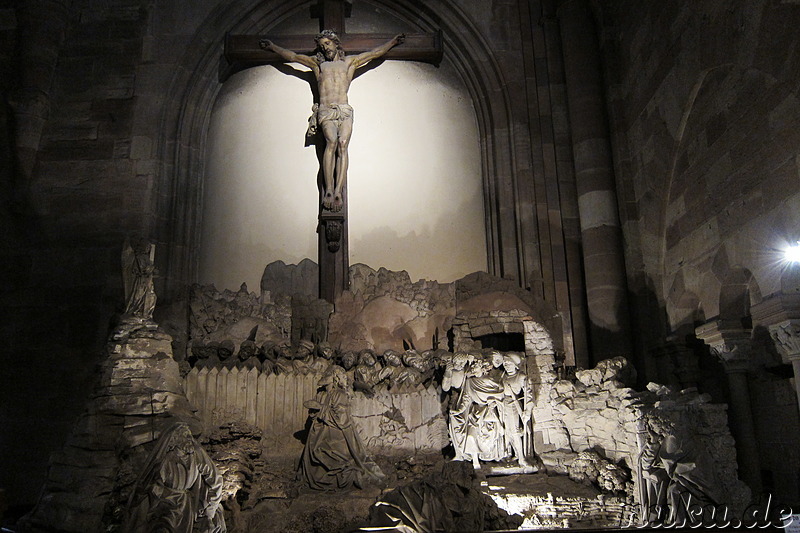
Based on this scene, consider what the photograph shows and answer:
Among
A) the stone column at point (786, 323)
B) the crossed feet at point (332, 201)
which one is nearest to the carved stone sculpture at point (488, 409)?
the stone column at point (786, 323)

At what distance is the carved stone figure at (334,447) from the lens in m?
7.35

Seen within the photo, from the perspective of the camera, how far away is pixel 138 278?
8102mm

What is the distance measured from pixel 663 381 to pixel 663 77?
14.0 feet

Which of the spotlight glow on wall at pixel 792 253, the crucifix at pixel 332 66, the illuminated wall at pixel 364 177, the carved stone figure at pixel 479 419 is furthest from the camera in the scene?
the illuminated wall at pixel 364 177

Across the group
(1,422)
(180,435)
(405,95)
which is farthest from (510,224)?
(1,422)

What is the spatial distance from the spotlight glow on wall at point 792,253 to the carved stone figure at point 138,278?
6951 millimetres

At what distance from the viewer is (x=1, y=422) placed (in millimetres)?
9898

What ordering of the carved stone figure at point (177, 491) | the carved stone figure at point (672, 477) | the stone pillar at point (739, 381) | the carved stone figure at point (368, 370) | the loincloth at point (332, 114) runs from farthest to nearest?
the loincloth at point (332, 114), the carved stone figure at point (368, 370), the stone pillar at point (739, 381), the carved stone figure at point (672, 477), the carved stone figure at point (177, 491)

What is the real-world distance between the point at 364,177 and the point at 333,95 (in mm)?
1537

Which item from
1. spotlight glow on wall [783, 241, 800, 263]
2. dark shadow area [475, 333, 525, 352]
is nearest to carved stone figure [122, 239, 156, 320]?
dark shadow area [475, 333, 525, 352]

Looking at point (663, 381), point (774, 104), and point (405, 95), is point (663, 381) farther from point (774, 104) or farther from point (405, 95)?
point (405, 95)

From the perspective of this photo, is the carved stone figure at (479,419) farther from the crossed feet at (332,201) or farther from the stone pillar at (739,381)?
the crossed feet at (332,201)

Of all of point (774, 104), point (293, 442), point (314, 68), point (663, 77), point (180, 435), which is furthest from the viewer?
point (314, 68)

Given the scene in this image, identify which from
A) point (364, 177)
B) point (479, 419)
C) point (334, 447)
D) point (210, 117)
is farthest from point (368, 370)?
point (210, 117)
